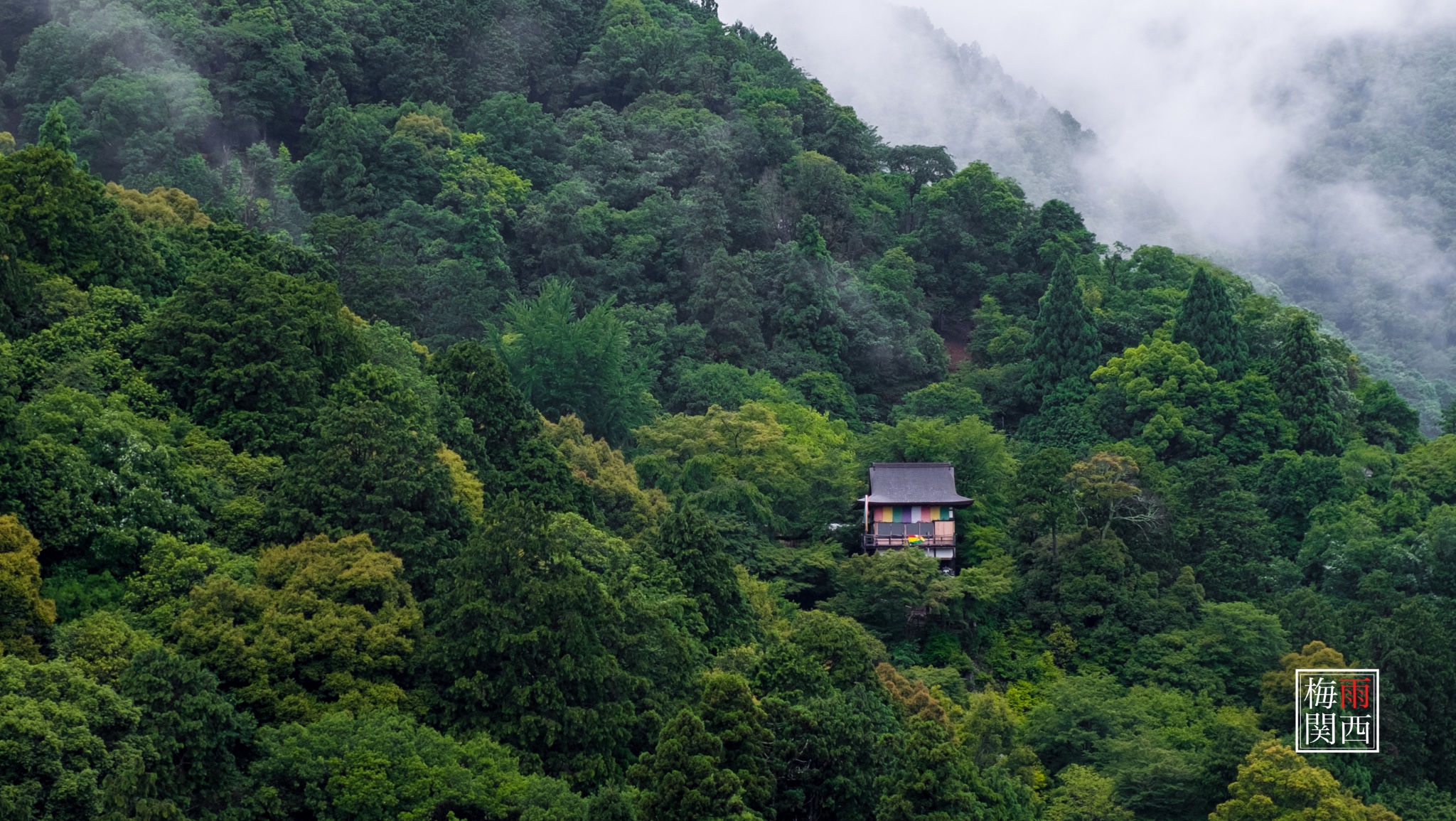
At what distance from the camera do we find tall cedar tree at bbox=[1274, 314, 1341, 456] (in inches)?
2586

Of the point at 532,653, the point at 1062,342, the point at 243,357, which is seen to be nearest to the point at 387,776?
the point at 532,653

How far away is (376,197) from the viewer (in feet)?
245

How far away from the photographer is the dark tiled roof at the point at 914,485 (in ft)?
192

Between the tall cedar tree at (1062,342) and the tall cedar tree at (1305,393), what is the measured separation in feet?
20.5

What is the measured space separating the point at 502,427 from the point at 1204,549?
807 inches

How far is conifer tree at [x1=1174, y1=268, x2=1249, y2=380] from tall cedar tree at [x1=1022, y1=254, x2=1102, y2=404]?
2.95m

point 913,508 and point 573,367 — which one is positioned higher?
point 573,367

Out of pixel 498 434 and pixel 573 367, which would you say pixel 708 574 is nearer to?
pixel 498 434

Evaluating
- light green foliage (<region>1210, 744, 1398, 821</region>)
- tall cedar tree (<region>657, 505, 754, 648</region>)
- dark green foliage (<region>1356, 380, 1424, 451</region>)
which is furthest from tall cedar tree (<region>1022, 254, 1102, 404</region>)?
light green foliage (<region>1210, 744, 1398, 821</region>)

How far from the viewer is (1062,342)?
70000 mm

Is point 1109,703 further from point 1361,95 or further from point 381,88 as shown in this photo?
point 1361,95

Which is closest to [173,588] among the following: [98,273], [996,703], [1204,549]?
[98,273]

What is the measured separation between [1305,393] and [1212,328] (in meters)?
3.72

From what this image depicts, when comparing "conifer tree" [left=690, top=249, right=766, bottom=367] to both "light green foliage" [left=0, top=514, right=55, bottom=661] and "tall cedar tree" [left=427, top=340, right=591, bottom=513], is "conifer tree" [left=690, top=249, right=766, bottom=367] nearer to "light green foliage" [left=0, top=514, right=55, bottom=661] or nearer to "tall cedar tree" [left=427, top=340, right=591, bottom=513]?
"tall cedar tree" [left=427, top=340, right=591, bottom=513]
